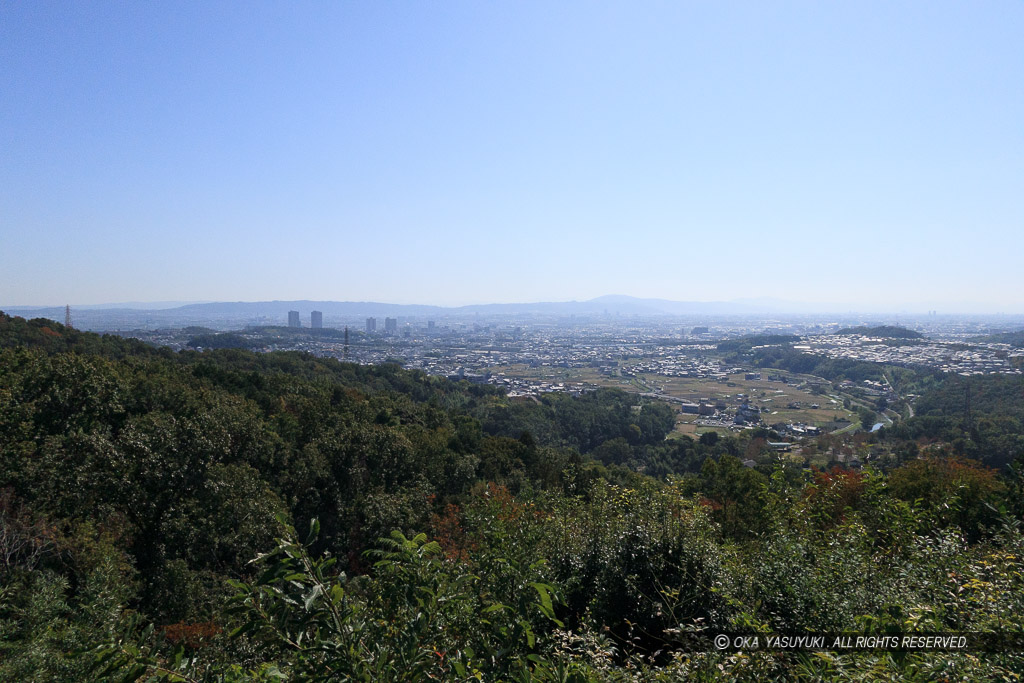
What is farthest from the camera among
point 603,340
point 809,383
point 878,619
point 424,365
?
point 603,340

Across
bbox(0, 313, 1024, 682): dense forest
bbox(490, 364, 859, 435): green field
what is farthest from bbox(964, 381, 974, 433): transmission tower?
bbox(490, 364, 859, 435): green field

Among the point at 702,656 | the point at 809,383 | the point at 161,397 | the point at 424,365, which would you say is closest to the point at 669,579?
the point at 702,656

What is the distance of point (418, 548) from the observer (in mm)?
2445

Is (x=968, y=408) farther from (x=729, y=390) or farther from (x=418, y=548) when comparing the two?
(x=418, y=548)

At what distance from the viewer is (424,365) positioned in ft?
230

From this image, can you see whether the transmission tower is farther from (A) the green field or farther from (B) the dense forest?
(A) the green field

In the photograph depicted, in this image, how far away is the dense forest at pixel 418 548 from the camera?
2.15m

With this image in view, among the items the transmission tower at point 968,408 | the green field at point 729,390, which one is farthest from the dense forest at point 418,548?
the green field at point 729,390

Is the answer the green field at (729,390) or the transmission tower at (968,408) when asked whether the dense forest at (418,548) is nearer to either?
the transmission tower at (968,408)

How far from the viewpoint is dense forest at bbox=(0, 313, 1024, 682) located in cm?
215

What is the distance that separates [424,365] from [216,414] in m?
55.7

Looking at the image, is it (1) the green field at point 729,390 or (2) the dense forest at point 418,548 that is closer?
(2) the dense forest at point 418,548

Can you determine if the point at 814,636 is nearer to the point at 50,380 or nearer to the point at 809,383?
the point at 50,380

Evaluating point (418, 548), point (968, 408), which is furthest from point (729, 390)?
point (418, 548)
